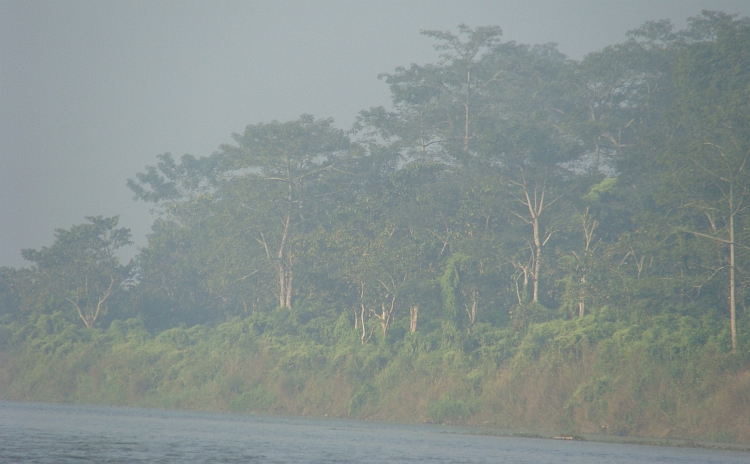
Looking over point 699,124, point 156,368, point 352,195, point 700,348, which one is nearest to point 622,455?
point 700,348

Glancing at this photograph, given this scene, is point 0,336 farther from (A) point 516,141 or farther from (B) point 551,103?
(B) point 551,103

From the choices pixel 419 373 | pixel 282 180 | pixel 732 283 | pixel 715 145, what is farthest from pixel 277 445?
pixel 282 180

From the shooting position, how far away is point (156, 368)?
5000cm

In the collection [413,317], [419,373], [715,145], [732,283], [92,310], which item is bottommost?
[419,373]

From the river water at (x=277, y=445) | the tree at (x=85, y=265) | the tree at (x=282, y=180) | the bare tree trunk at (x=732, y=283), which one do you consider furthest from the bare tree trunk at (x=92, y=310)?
the bare tree trunk at (x=732, y=283)

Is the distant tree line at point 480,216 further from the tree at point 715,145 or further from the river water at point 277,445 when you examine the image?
the river water at point 277,445

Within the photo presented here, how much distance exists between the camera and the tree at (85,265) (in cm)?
5684

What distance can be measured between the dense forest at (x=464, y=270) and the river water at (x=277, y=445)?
18.2 feet

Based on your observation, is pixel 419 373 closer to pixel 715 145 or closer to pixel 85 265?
pixel 715 145

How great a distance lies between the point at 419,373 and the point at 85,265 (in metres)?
24.8

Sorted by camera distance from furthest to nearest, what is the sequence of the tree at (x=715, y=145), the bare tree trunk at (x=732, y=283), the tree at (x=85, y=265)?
the tree at (x=85, y=265)
the tree at (x=715, y=145)
the bare tree trunk at (x=732, y=283)

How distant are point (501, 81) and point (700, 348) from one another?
3579 centimetres

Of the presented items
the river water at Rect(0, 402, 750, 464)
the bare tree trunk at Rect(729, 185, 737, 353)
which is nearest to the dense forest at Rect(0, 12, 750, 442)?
the bare tree trunk at Rect(729, 185, 737, 353)

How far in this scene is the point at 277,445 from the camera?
27.8 meters
